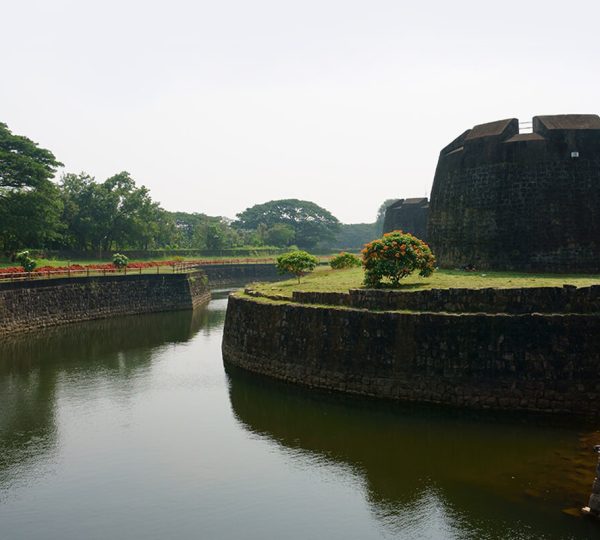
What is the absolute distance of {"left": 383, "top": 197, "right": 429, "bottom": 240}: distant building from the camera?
58769 mm

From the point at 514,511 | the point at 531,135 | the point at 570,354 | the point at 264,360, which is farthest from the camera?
the point at 531,135

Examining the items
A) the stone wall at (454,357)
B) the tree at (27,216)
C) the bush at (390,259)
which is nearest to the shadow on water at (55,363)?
the stone wall at (454,357)

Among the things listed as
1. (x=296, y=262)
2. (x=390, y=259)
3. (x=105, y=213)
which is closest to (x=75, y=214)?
(x=105, y=213)

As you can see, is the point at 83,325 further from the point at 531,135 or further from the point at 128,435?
the point at 531,135

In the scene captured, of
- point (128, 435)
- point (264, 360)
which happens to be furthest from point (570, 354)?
point (128, 435)

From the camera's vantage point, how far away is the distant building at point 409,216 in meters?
58.8

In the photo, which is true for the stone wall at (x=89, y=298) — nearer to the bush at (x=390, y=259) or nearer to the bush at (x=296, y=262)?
the bush at (x=296, y=262)

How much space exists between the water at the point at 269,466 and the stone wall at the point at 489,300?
3076 mm

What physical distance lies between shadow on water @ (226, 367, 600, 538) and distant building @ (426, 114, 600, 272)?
1064 cm

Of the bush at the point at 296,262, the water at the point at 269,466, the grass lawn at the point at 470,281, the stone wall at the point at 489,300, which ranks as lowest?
the water at the point at 269,466

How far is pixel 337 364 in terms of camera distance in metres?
20.5

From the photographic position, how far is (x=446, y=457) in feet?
49.9

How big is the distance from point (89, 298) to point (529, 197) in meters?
26.6

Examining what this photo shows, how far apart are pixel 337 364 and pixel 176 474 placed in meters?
7.28
